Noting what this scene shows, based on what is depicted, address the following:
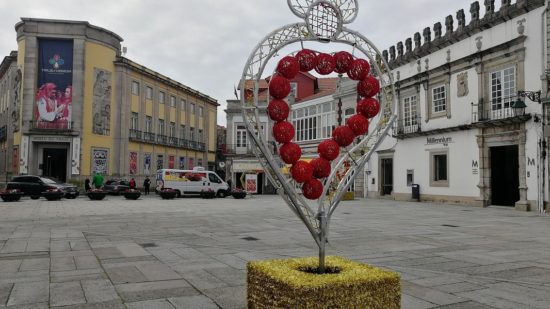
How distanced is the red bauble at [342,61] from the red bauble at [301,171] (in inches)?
42.6

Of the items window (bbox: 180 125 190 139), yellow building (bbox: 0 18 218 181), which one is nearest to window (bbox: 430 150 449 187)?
yellow building (bbox: 0 18 218 181)

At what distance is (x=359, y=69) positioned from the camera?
486 centimetres

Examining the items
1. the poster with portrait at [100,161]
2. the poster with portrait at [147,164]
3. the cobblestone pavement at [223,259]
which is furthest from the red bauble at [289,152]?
the poster with portrait at [147,164]

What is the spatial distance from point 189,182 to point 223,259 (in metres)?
26.3

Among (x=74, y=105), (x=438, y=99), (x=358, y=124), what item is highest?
(x=74, y=105)

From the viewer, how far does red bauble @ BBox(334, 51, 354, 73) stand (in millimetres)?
4785

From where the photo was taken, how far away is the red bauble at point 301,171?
14.8 feet

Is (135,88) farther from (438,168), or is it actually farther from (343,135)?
(343,135)

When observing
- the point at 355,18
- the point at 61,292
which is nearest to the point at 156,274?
the point at 61,292

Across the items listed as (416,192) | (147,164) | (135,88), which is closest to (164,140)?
(147,164)

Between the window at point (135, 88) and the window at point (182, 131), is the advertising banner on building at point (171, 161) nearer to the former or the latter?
the window at point (182, 131)

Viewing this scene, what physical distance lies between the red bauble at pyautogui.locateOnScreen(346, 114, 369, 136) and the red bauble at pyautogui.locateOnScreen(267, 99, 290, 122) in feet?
2.58

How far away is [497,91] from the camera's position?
22.6 metres

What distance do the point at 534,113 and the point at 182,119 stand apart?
123 feet
